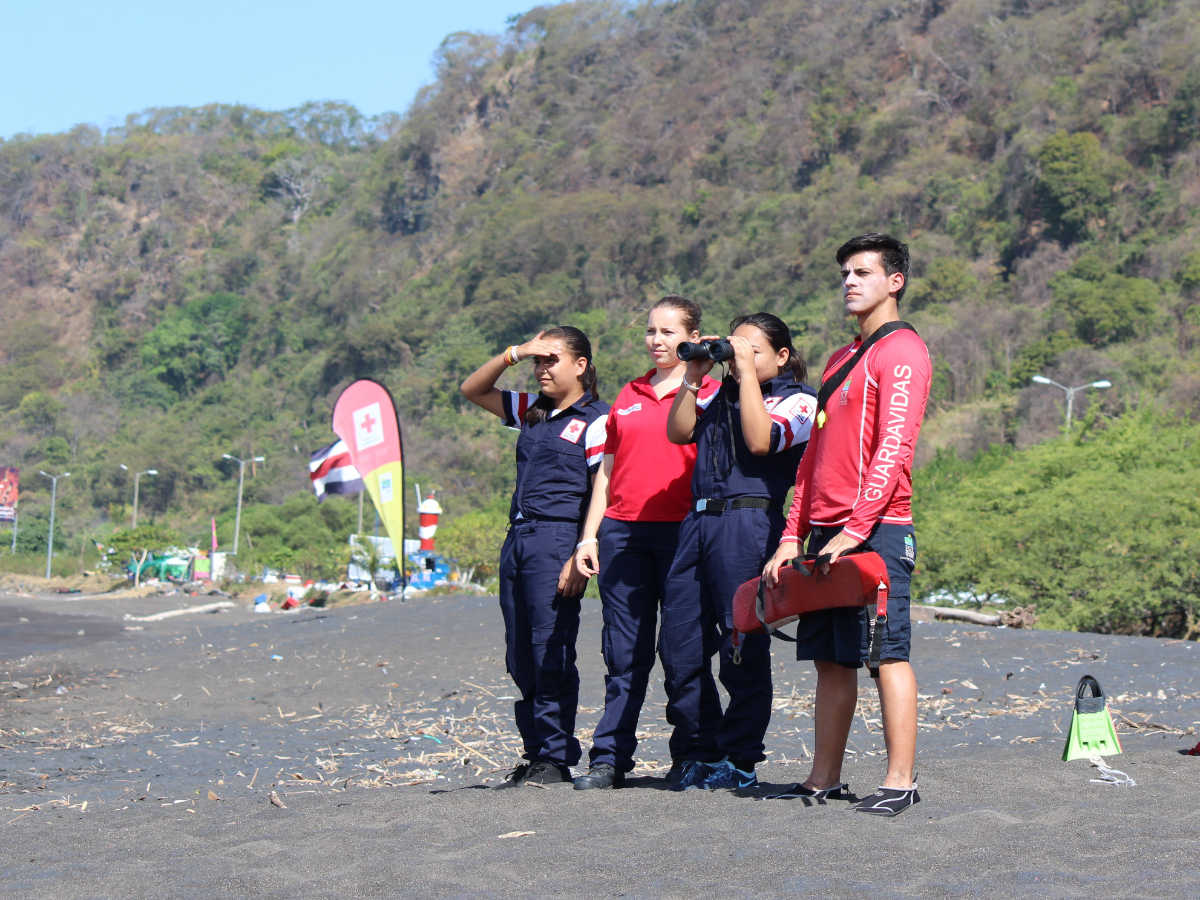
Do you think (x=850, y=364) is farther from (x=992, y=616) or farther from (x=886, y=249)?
(x=992, y=616)

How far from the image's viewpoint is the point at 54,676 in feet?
43.0

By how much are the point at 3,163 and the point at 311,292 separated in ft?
146

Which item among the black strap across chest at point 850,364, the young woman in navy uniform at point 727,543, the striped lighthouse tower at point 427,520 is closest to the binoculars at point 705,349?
the young woman in navy uniform at point 727,543

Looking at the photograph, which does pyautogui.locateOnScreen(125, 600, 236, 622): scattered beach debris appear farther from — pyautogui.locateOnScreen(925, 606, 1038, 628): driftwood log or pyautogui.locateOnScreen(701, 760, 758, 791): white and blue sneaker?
pyautogui.locateOnScreen(701, 760, 758, 791): white and blue sneaker

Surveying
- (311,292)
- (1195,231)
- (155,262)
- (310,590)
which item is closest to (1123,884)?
(310,590)

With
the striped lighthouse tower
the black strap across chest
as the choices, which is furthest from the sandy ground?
the striped lighthouse tower

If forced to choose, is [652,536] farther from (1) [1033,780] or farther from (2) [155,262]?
(2) [155,262]

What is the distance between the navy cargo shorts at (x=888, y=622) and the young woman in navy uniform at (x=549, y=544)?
1024 mm

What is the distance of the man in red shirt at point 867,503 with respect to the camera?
4.38 meters

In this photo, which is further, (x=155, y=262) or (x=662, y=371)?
(x=155, y=262)

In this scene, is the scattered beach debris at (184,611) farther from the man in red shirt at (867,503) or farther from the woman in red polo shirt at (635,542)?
the man in red shirt at (867,503)

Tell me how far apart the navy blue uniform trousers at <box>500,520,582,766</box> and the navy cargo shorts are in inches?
Result: 42.7

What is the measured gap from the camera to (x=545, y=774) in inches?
209

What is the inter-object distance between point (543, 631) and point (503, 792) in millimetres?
587
